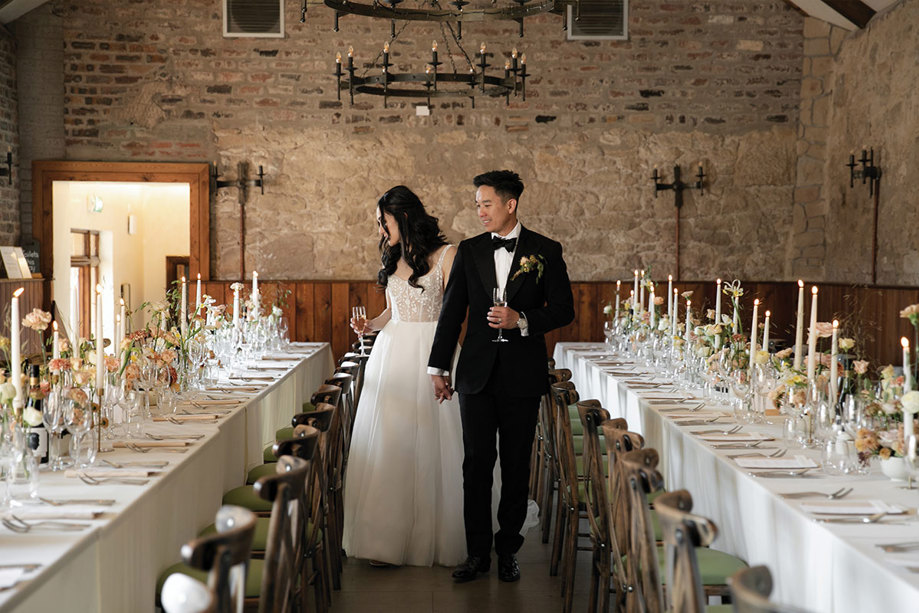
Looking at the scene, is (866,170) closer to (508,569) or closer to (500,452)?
(500,452)

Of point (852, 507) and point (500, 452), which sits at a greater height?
point (852, 507)

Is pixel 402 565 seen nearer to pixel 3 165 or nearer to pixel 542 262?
pixel 542 262

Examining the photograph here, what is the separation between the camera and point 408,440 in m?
4.98

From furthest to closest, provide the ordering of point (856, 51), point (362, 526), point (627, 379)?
point (856, 51), point (627, 379), point (362, 526)

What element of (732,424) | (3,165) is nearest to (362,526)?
(732,424)

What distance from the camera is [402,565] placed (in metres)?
4.98

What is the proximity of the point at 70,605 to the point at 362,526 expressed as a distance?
2.75 meters

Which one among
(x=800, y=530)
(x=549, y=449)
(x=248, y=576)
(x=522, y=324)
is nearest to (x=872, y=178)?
(x=549, y=449)

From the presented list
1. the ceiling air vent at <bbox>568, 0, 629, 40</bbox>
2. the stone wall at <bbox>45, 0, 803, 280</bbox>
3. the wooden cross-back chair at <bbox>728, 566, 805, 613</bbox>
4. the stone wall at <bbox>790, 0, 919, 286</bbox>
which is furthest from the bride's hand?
the ceiling air vent at <bbox>568, 0, 629, 40</bbox>

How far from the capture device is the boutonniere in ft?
14.8

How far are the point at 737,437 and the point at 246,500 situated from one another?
2017 mm

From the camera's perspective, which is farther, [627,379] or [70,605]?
[627,379]

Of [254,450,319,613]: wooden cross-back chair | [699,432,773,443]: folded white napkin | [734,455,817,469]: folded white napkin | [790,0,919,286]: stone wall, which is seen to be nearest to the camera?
[254,450,319,613]: wooden cross-back chair

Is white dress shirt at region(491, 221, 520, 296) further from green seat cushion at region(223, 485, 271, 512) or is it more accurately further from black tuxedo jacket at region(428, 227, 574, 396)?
green seat cushion at region(223, 485, 271, 512)
